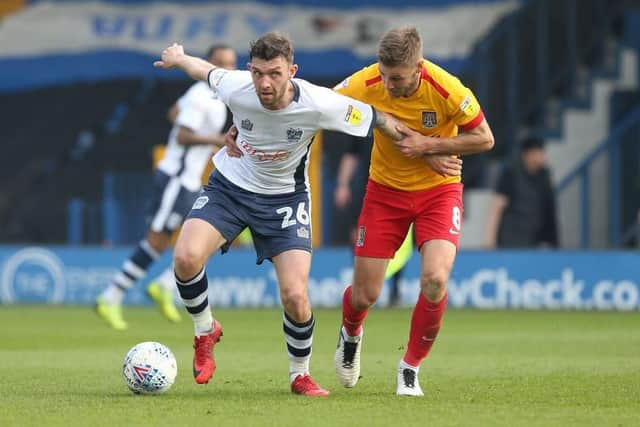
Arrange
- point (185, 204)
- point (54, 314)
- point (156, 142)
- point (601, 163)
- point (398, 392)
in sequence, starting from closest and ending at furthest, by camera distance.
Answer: point (398, 392) < point (185, 204) < point (54, 314) < point (601, 163) < point (156, 142)

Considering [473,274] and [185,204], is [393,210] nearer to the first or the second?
[185,204]

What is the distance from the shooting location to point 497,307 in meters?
17.3

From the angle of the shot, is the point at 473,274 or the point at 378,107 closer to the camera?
the point at 378,107

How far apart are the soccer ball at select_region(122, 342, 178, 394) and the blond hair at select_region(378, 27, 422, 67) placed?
193cm

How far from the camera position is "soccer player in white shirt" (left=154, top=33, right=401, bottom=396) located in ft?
26.3

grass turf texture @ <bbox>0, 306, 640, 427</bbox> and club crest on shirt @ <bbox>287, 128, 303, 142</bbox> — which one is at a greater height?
club crest on shirt @ <bbox>287, 128, 303, 142</bbox>

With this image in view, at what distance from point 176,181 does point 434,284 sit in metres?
6.20

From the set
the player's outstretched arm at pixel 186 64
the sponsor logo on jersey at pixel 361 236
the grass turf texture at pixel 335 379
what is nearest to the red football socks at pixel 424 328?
the grass turf texture at pixel 335 379

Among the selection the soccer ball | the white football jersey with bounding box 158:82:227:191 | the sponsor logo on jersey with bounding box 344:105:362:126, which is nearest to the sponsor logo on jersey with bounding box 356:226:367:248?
the sponsor logo on jersey with bounding box 344:105:362:126

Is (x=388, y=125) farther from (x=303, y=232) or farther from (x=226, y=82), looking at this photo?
(x=226, y=82)

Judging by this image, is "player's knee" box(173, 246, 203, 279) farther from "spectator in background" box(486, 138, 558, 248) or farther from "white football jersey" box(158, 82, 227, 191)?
"spectator in background" box(486, 138, 558, 248)

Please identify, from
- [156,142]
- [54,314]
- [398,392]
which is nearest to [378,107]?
[398,392]

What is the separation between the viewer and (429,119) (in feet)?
27.2

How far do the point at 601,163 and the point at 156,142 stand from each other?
27.4 feet
